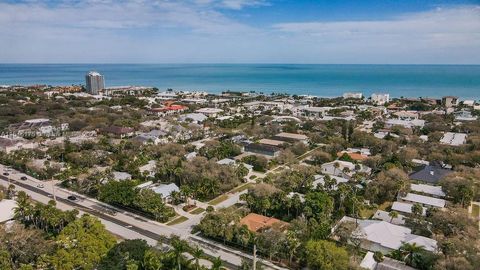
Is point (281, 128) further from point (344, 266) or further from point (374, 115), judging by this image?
point (344, 266)

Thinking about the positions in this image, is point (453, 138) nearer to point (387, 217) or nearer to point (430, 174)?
point (430, 174)

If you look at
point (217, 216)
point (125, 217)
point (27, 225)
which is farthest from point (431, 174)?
point (27, 225)

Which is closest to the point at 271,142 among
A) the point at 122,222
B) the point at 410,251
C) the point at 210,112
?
the point at 122,222

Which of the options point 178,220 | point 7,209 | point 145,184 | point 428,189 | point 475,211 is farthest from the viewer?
point 145,184

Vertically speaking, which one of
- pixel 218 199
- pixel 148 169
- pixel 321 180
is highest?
pixel 321 180

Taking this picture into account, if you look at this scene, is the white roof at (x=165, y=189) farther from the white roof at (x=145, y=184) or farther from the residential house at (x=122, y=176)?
the residential house at (x=122, y=176)
